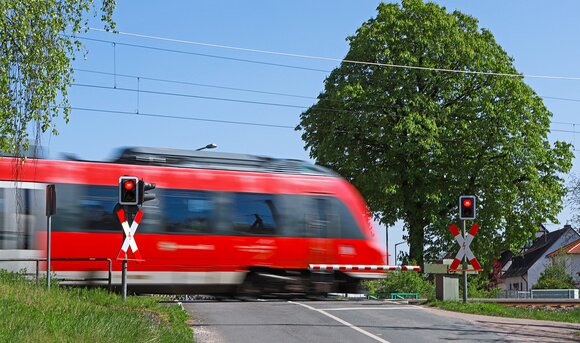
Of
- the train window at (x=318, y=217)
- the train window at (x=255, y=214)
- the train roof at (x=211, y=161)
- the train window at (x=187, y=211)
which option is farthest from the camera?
the train window at (x=318, y=217)

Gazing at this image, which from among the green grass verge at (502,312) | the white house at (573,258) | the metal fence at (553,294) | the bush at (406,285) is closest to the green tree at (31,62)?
the green grass verge at (502,312)

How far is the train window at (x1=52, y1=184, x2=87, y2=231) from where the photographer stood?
21.2 metres

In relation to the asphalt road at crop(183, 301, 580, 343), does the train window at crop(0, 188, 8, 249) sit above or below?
above

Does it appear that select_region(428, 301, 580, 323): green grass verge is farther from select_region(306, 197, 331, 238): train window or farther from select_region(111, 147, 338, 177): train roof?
select_region(111, 147, 338, 177): train roof

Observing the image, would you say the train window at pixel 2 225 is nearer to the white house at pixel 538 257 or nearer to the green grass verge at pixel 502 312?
the green grass verge at pixel 502 312

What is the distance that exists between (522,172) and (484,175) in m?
1.78

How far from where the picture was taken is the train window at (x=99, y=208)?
21438 mm

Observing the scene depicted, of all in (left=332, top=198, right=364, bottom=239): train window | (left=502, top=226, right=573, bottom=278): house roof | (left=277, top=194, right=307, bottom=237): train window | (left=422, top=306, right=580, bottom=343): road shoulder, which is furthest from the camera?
(left=502, top=226, right=573, bottom=278): house roof

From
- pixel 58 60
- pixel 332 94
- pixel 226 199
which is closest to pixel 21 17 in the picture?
pixel 58 60

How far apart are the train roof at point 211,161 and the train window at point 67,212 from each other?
1555 mm

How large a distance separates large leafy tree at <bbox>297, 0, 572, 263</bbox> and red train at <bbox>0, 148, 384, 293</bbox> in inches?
597

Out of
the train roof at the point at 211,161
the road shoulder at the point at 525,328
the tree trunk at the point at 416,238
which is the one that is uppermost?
the train roof at the point at 211,161

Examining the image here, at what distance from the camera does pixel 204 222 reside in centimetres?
2245

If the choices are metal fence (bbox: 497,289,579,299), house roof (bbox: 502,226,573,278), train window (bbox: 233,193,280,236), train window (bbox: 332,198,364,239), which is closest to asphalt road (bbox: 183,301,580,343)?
train window (bbox: 233,193,280,236)
